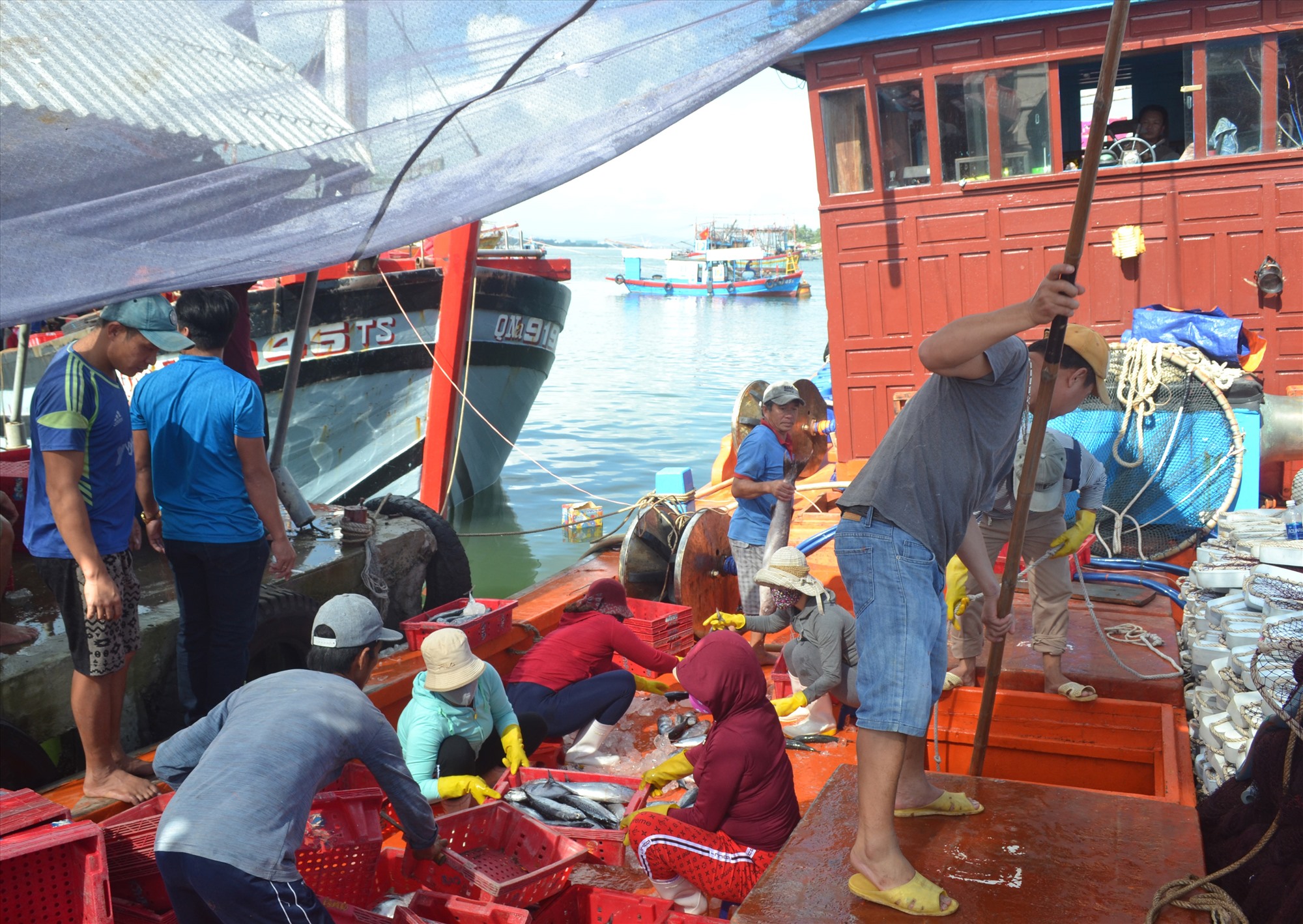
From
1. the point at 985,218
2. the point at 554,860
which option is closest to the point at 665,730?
the point at 554,860

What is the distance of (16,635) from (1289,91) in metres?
10.3

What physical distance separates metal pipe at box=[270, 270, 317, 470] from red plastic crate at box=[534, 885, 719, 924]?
3.72 m

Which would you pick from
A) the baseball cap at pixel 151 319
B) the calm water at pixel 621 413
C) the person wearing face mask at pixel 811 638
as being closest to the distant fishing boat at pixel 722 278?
the calm water at pixel 621 413

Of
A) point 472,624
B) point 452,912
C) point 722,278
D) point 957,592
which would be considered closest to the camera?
point 452,912

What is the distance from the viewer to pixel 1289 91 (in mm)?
8953

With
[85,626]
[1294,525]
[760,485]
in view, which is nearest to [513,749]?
[85,626]

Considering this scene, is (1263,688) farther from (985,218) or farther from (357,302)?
(357,302)

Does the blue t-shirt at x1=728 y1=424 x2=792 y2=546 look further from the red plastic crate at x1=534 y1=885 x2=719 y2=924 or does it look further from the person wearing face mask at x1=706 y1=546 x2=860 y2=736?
the red plastic crate at x1=534 y1=885 x2=719 y2=924

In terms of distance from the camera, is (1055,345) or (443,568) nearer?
(1055,345)

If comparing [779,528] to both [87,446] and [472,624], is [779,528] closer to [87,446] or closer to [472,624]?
[472,624]

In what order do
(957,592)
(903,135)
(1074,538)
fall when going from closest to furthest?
(1074,538) < (957,592) < (903,135)

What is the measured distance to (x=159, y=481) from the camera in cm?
438

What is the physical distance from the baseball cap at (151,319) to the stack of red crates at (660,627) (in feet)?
12.4

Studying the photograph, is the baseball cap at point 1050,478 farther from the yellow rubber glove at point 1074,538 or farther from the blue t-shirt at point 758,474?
the blue t-shirt at point 758,474
